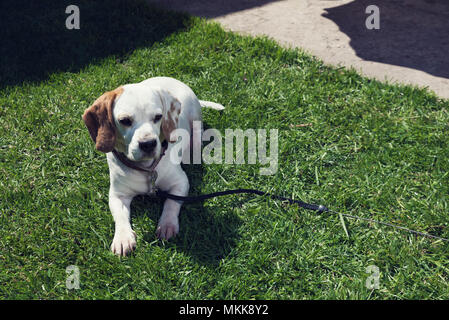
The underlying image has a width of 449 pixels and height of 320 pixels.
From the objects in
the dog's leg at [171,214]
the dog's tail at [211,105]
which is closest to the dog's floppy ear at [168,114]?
the dog's leg at [171,214]

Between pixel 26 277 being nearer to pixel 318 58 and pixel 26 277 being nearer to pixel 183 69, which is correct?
pixel 183 69

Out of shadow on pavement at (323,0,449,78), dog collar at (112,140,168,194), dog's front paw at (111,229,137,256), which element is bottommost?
dog's front paw at (111,229,137,256)

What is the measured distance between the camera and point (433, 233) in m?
2.89

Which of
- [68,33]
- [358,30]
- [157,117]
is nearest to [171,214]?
[157,117]

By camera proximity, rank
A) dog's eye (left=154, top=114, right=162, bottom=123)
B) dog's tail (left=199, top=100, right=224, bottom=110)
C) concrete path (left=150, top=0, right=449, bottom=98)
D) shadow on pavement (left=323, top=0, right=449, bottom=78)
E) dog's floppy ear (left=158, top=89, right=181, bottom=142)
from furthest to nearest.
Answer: shadow on pavement (left=323, top=0, right=449, bottom=78)
concrete path (left=150, top=0, right=449, bottom=98)
dog's tail (left=199, top=100, right=224, bottom=110)
dog's floppy ear (left=158, top=89, right=181, bottom=142)
dog's eye (left=154, top=114, right=162, bottom=123)

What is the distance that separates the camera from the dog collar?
2.86m

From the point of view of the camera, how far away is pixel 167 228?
9.45 ft

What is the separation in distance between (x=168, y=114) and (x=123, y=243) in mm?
984

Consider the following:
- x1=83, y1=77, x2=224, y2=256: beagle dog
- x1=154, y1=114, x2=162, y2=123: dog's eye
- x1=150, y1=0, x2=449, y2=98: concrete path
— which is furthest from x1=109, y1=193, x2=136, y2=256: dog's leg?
x1=150, y1=0, x2=449, y2=98: concrete path

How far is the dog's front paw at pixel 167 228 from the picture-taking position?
2865 mm

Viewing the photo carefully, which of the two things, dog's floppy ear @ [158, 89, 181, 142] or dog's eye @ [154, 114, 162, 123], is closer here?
dog's eye @ [154, 114, 162, 123]

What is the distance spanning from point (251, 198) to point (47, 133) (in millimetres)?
2220

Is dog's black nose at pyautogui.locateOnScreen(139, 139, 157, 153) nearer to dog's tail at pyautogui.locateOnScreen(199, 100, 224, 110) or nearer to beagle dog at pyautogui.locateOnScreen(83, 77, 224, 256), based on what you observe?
beagle dog at pyautogui.locateOnScreen(83, 77, 224, 256)
